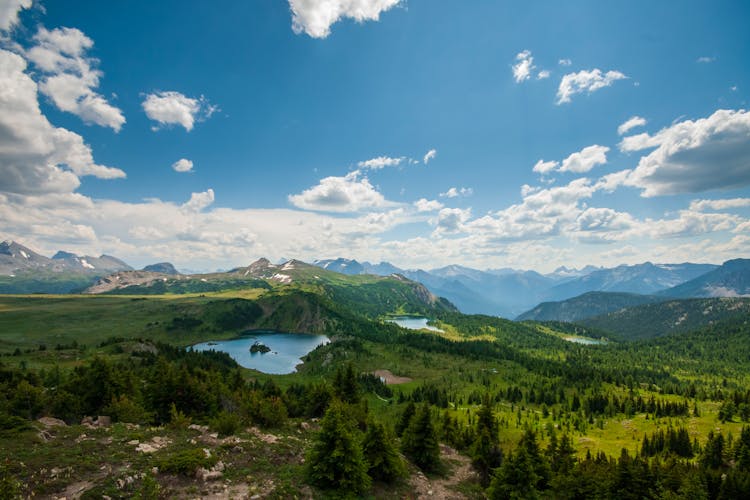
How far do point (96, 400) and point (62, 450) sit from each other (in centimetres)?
3465

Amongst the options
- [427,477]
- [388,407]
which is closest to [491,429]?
[427,477]

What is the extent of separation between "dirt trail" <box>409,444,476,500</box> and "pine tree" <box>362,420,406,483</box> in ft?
14.7

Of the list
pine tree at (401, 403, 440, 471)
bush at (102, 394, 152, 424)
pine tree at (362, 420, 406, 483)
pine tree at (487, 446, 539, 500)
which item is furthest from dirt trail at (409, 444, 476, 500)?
bush at (102, 394, 152, 424)

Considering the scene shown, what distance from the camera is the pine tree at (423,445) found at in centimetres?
5881

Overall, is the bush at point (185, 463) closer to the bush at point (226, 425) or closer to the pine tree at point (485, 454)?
the bush at point (226, 425)

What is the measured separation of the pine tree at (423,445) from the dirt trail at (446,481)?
2.97 metres

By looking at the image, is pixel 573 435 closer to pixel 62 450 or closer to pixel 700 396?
pixel 700 396

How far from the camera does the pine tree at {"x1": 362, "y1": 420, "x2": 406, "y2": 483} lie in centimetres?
4556

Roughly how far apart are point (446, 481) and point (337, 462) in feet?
92.8

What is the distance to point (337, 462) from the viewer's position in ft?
125

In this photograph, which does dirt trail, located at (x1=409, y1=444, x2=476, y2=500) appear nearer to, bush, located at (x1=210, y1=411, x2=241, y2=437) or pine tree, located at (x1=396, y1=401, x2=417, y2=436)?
pine tree, located at (x1=396, y1=401, x2=417, y2=436)

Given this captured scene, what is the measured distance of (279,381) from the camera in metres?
179

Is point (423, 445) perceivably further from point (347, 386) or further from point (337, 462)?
point (337, 462)

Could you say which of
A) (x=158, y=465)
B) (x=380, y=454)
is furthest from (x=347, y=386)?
(x=158, y=465)
